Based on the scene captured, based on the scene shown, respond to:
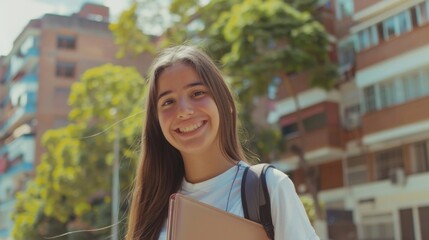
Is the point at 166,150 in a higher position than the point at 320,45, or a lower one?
lower

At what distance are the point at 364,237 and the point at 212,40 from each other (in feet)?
26.5

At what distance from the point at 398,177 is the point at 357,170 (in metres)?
2.39

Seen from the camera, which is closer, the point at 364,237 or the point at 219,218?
the point at 219,218

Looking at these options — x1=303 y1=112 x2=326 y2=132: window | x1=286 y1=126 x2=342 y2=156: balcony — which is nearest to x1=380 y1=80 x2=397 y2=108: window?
x1=286 y1=126 x2=342 y2=156: balcony

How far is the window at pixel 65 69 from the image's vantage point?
125ft

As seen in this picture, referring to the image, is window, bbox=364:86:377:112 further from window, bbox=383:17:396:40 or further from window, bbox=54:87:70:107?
window, bbox=54:87:70:107

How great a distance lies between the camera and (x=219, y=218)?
146 cm

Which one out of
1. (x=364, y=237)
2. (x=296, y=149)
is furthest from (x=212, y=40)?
(x=364, y=237)

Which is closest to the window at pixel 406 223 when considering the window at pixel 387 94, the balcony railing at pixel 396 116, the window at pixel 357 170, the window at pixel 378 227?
the window at pixel 378 227

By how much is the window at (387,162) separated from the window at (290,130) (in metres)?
3.70

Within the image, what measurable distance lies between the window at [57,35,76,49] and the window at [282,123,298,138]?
18703 millimetres

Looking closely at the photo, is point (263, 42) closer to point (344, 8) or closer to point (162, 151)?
point (344, 8)

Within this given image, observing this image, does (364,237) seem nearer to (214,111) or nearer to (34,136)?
(214,111)

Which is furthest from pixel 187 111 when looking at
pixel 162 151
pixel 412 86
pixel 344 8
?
pixel 344 8
